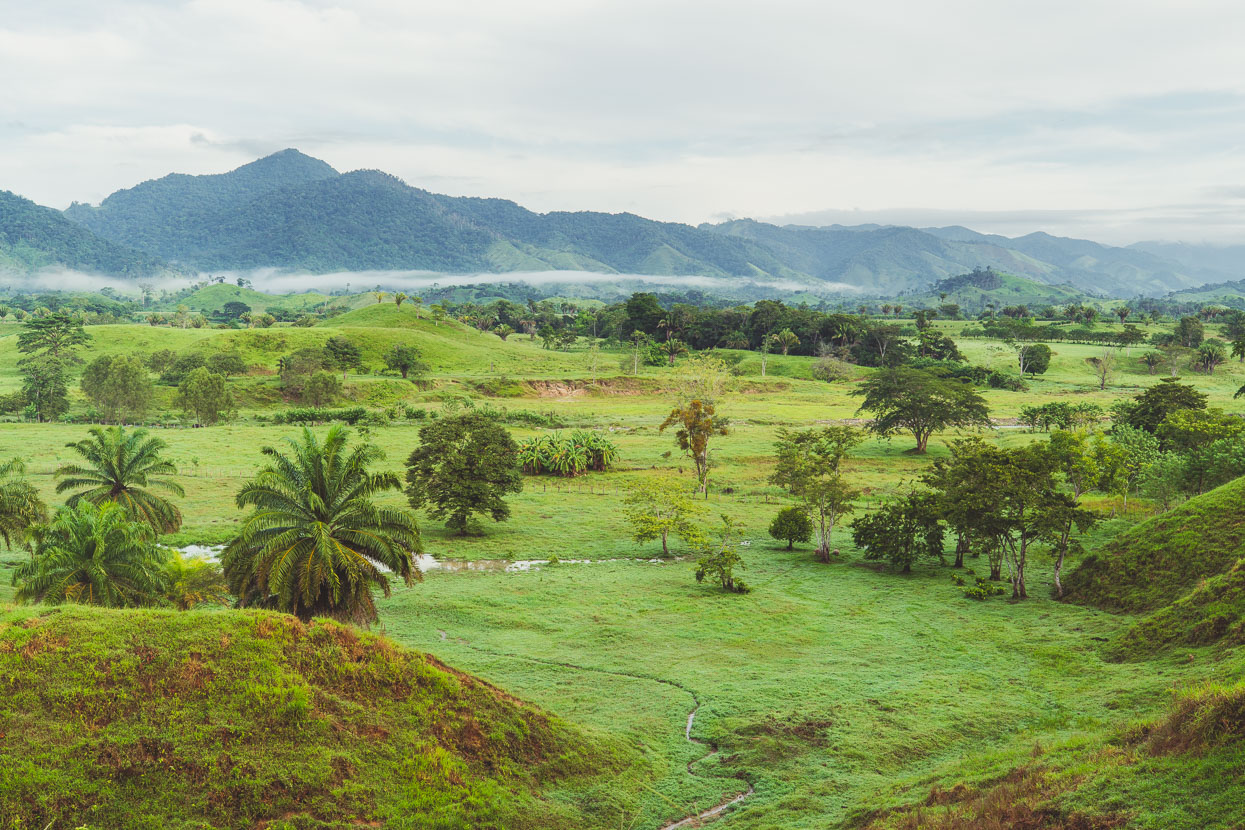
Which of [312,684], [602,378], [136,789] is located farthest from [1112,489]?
[602,378]

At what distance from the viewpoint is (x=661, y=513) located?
4062 cm

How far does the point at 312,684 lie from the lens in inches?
559

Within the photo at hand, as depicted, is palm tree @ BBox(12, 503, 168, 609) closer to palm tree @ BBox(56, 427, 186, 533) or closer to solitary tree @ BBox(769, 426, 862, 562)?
palm tree @ BBox(56, 427, 186, 533)

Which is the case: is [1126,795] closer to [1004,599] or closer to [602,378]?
[1004,599]

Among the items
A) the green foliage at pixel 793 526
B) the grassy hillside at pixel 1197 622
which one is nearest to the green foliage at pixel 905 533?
the green foliage at pixel 793 526

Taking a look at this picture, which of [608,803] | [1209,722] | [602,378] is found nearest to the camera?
[1209,722]

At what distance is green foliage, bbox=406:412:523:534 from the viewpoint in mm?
41656

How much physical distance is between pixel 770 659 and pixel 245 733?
16.5m

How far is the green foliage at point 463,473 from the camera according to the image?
137ft

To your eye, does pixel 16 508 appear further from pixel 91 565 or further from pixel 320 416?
pixel 320 416

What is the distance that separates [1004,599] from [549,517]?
25.8 metres

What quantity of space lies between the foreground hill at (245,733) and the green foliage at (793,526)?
2619cm

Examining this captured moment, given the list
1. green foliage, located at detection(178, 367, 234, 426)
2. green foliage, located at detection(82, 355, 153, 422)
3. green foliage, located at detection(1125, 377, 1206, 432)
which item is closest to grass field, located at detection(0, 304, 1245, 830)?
green foliage, located at detection(1125, 377, 1206, 432)

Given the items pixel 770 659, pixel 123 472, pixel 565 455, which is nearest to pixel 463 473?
pixel 123 472
